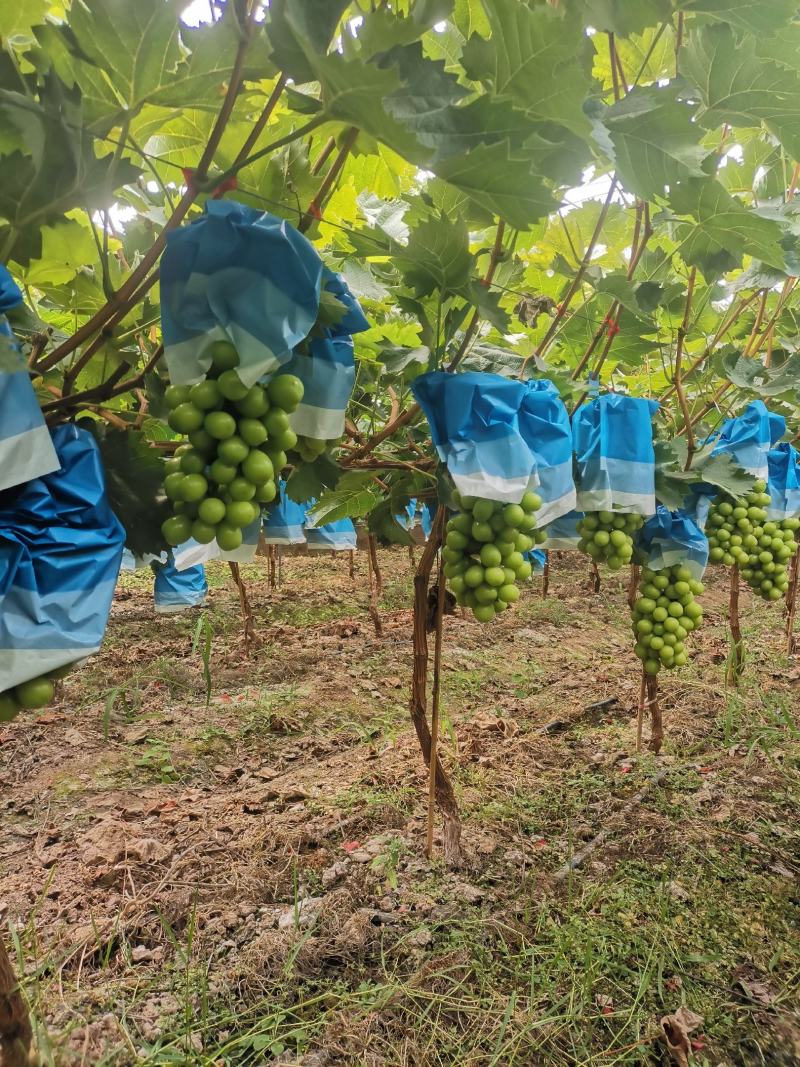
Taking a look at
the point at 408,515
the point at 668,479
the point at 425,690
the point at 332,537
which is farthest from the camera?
the point at 332,537

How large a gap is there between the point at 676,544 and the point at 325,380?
2009 mm

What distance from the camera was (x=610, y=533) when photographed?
226cm

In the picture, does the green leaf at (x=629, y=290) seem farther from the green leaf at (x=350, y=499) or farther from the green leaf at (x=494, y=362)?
the green leaf at (x=350, y=499)

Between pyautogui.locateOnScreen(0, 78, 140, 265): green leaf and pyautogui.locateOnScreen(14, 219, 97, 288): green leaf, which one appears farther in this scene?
pyautogui.locateOnScreen(14, 219, 97, 288): green leaf

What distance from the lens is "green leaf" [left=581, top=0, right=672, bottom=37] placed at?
113 centimetres

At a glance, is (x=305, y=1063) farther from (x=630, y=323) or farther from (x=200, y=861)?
(x=630, y=323)

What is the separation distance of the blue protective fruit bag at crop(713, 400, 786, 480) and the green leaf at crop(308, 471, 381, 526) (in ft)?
4.97

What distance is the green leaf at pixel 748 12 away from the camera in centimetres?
117

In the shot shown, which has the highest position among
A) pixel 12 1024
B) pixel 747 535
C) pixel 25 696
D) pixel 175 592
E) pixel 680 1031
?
pixel 25 696

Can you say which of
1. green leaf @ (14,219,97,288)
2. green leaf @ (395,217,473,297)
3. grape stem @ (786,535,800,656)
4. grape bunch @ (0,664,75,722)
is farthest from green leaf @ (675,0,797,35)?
grape stem @ (786,535,800,656)

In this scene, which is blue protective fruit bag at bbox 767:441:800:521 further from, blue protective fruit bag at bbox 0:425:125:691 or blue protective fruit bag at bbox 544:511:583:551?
blue protective fruit bag at bbox 0:425:125:691

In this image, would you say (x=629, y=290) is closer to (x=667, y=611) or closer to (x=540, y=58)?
(x=540, y=58)

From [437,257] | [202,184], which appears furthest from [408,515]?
[202,184]

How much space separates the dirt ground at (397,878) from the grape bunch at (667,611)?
89 cm
